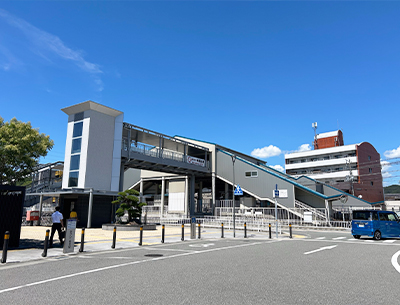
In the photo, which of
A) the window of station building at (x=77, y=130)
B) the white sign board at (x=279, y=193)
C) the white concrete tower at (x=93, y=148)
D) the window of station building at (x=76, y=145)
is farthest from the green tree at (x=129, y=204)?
the white sign board at (x=279, y=193)

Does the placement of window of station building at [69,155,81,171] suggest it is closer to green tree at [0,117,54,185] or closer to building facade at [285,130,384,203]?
green tree at [0,117,54,185]

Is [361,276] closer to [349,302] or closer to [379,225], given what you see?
[349,302]

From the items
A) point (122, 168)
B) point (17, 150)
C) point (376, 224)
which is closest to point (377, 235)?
point (376, 224)

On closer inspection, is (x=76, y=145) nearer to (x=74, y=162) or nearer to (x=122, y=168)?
(x=74, y=162)

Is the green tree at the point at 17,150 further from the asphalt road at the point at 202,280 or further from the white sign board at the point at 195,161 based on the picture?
the white sign board at the point at 195,161

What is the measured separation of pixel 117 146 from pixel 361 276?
78.0ft

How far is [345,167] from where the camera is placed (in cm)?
6512

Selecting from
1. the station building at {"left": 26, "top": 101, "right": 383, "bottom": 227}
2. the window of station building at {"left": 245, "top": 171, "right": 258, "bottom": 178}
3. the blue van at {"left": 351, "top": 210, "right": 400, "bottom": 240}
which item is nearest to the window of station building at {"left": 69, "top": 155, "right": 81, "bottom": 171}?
the station building at {"left": 26, "top": 101, "right": 383, "bottom": 227}

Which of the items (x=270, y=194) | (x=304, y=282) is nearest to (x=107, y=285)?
(x=304, y=282)

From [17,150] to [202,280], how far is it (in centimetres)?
1776

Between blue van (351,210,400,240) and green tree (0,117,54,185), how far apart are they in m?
20.7

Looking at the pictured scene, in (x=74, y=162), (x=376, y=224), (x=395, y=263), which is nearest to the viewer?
(x=395, y=263)

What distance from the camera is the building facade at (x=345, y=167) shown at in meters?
61.5

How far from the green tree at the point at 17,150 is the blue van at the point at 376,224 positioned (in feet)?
67.8
